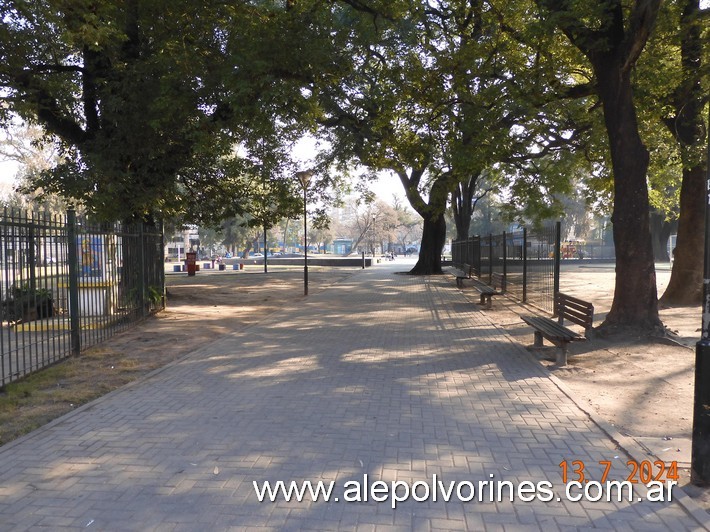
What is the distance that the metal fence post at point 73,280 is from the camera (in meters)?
8.16

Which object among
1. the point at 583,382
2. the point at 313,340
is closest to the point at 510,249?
the point at 313,340

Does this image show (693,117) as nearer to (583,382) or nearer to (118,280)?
(583,382)

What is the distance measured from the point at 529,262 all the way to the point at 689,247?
3.71 meters

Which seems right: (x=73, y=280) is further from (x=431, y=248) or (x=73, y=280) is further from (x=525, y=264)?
(x=431, y=248)

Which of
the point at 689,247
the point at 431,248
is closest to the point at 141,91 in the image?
the point at 689,247

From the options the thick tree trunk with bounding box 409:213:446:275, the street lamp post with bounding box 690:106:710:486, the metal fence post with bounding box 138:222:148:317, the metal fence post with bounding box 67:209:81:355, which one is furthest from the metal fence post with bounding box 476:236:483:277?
the street lamp post with bounding box 690:106:710:486

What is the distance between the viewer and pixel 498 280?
18391 millimetres

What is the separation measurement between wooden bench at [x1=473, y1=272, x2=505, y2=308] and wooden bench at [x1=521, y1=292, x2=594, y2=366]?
4151mm

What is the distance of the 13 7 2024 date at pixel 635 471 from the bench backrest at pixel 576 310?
13.4ft

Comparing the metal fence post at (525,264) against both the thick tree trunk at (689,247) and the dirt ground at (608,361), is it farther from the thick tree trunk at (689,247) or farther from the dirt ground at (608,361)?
the thick tree trunk at (689,247)

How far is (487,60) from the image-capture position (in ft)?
42.2

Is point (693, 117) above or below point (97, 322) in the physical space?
above

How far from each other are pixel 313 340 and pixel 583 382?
467 centimetres

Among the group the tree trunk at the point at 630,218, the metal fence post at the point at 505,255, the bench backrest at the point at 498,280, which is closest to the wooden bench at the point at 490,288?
the bench backrest at the point at 498,280
